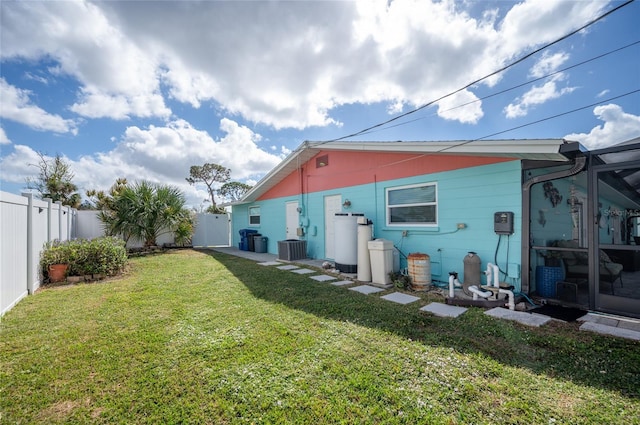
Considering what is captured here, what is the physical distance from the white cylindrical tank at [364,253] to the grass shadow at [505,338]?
4.04 feet

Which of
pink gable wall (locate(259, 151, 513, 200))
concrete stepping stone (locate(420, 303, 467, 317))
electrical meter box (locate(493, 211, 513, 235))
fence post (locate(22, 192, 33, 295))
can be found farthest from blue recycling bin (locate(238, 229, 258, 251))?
electrical meter box (locate(493, 211, 513, 235))

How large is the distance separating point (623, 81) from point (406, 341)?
628 centimetres

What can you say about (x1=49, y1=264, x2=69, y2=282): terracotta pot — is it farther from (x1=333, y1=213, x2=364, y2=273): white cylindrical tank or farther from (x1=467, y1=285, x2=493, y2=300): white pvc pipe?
(x1=467, y1=285, x2=493, y2=300): white pvc pipe

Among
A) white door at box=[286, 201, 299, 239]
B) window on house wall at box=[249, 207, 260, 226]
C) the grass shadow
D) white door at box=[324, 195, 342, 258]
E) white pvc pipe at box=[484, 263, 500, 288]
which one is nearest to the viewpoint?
the grass shadow

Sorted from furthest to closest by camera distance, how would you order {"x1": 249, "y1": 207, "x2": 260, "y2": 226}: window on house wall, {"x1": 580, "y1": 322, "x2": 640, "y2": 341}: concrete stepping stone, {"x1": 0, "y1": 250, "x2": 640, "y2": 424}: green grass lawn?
{"x1": 249, "y1": 207, "x2": 260, "y2": 226}: window on house wall
{"x1": 580, "y1": 322, "x2": 640, "y2": 341}: concrete stepping stone
{"x1": 0, "y1": 250, "x2": 640, "y2": 424}: green grass lawn

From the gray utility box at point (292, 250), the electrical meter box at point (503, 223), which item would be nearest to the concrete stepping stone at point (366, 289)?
the electrical meter box at point (503, 223)

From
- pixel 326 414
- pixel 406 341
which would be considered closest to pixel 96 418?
pixel 326 414

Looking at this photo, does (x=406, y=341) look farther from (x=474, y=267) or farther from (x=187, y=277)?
(x=187, y=277)

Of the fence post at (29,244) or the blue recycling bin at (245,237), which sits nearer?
the fence post at (29,244)

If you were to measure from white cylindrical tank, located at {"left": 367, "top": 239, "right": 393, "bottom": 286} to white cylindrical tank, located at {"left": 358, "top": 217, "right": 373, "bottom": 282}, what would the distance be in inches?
6.7

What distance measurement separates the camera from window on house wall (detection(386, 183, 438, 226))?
616cm

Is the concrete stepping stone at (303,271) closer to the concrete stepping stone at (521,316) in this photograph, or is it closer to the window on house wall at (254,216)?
the concrete stepping stone at (521,316)

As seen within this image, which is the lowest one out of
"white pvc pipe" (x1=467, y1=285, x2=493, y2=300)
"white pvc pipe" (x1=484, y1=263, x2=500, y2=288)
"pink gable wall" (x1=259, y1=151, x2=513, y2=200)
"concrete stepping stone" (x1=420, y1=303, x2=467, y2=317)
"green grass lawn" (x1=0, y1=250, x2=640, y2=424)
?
"concrete stepping stone" (x1=420, y1=303, x2=467, y2=317)

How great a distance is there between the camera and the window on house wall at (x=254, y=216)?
13.3m
